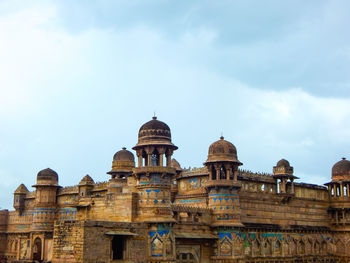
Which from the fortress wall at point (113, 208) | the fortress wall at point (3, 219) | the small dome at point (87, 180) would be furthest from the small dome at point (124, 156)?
the fortress wall at point (3, 219)

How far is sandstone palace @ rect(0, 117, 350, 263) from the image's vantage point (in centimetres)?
2914

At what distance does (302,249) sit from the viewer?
43250mm

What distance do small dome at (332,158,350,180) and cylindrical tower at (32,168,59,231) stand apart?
88.8 feet

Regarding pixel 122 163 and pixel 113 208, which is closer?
pixel 113 208

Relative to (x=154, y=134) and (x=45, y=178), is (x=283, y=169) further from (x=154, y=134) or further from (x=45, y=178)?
(x=45, y=178)

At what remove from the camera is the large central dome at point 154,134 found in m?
31.5

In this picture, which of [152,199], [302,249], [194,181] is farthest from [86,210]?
[302,249]

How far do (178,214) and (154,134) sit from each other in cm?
555

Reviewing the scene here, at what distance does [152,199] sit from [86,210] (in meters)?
5.16

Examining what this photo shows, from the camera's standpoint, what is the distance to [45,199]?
4838cm

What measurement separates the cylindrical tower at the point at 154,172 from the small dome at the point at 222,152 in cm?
471

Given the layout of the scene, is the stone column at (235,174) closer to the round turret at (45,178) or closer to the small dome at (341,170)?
the small dome at (341,170)

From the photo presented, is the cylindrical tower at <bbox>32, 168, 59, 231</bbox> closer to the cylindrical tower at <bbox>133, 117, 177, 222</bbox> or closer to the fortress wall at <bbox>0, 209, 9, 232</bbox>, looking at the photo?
the fortress wall at <bbox>0, 209, 9, 232</bbox>

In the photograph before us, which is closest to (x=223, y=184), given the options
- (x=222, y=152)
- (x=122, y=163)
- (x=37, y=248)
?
(x=222, y=152)
